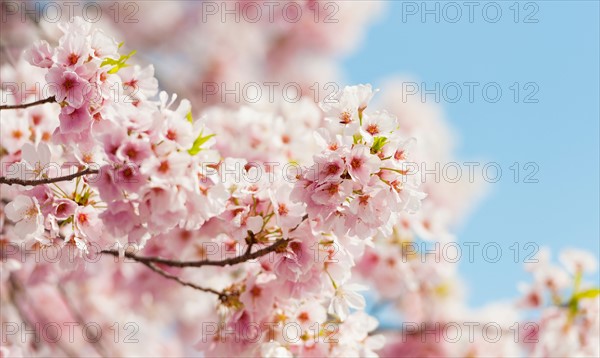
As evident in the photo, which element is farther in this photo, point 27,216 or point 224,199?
point 27,216

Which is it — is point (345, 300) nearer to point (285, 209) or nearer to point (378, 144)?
point (285, 209)

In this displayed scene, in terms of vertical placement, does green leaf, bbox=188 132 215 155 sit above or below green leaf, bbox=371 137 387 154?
below

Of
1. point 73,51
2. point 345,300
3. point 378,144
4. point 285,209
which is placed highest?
point 73,51

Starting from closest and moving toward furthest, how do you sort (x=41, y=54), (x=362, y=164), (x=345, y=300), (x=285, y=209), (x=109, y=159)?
(x=109, y=159), (x=362, y=164), (x=41, y=54), (x=285, y=209), (x=345, y=300)

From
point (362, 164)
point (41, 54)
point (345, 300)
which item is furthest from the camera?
point (345, 300)

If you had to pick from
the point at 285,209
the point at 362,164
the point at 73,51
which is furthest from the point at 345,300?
the point at 73,51

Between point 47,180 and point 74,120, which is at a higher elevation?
point 74,120

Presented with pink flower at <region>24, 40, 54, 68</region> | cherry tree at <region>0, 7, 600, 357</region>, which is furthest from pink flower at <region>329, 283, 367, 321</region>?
pink flower at <region>24, 40, 54, 68</region>

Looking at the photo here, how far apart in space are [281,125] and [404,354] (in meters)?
2.74

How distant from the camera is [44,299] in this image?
5930 millimetres

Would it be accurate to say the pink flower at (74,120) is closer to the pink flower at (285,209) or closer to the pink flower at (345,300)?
the pink flower at (285,209)

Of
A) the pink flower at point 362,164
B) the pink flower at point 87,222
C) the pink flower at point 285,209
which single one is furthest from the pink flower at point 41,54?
the pink flower at point 362,164

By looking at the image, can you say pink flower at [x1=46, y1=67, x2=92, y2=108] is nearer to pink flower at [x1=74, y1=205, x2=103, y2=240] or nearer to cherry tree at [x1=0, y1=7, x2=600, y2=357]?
cherry tree at [x1=0, y1=7, x2=600, y2=357]

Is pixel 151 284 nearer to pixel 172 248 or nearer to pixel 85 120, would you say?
pixel 172 248
